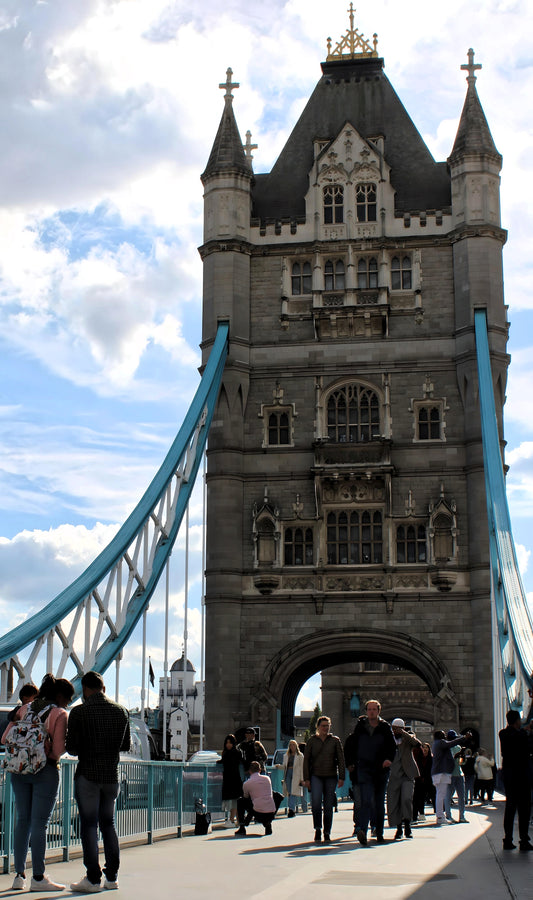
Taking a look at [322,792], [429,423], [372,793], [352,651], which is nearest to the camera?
[372,793]

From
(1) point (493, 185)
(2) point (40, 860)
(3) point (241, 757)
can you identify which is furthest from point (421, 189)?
(2) point (40, 860)

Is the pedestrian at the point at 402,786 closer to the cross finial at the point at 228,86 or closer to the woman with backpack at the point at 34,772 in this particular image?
the woman with backpack at the point at 34,772

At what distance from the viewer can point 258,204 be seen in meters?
38.9

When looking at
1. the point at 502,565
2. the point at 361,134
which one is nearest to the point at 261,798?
the point at 502,565

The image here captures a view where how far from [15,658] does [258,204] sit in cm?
2005

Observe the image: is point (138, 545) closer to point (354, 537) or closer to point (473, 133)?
point (354, 537)

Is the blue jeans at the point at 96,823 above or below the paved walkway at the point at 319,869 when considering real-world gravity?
above

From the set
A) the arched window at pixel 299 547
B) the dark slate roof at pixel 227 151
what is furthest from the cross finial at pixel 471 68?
the arched window at pixel 299 547

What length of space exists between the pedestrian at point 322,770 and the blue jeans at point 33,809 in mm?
5325

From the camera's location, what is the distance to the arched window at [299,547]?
34844mm

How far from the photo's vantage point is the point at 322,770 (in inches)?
572

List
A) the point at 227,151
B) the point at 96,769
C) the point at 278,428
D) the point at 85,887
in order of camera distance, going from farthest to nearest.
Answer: the point at 227,151 < the point at 278,428 < the point at 96,769 < the point at 85,887

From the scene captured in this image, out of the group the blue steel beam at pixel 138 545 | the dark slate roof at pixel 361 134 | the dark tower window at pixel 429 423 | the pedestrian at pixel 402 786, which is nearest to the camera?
the pedestrian at pixel 402 786

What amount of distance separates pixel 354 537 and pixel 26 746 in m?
25.6
